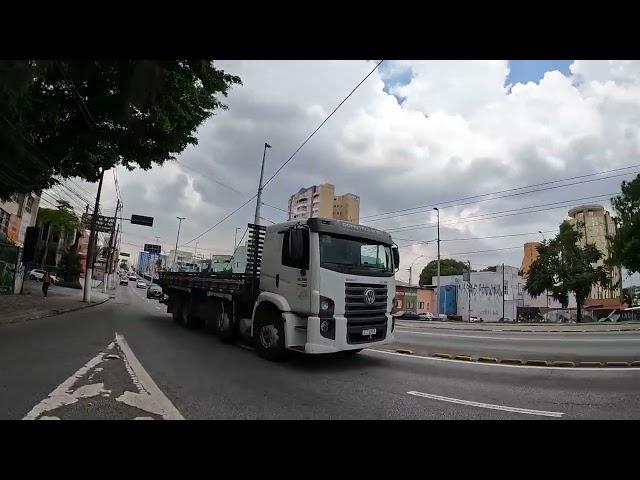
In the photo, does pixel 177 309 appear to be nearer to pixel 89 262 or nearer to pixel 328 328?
pixel 328 328

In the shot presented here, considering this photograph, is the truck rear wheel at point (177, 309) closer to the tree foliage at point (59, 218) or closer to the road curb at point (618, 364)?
the road curb at point (618, 364)

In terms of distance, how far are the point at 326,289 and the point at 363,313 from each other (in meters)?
0.94

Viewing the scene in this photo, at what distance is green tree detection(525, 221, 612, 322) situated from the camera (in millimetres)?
37312

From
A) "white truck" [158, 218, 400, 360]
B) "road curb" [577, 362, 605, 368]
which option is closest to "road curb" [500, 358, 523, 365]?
"road curb" [577, 362, 605, 368]

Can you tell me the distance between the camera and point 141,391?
16.8 ft

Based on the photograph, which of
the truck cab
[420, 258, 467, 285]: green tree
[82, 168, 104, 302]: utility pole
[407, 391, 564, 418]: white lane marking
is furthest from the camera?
[420, 258, 467, 285]: green tree

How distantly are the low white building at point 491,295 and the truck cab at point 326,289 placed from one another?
47.3 meters

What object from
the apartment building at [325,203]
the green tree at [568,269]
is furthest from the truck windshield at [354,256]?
the green tree at [568,269]

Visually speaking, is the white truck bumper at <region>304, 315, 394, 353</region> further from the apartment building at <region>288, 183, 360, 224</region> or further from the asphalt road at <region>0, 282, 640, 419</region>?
the apartment building at <region>288, 183, 360, 224</region>

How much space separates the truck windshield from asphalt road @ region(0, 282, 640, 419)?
1839mm

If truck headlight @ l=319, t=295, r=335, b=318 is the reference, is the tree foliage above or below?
above

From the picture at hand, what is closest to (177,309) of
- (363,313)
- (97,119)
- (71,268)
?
(97,119)
